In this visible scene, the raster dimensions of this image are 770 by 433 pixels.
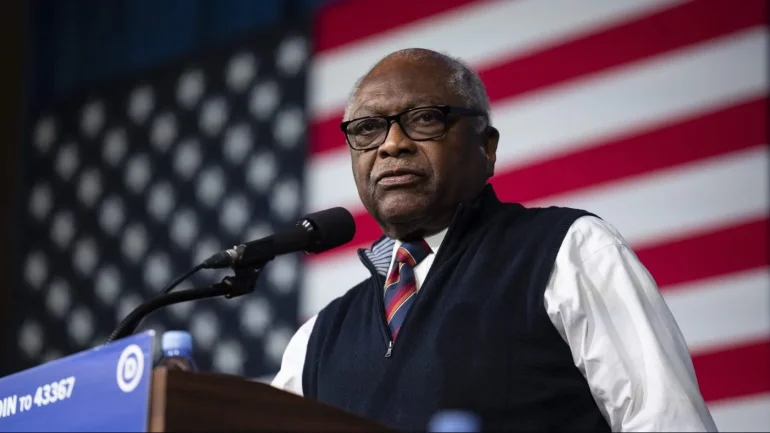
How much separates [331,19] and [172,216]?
3.42ft

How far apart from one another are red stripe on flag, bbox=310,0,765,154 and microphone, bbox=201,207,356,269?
1831 millimetres

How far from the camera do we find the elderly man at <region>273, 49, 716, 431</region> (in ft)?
5.23

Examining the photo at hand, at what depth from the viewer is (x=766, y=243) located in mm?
2951

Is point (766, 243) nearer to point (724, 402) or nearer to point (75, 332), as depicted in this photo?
point (724, 402)

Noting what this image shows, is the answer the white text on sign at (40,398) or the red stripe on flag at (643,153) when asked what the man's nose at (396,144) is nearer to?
the white text on sign at (40,398)

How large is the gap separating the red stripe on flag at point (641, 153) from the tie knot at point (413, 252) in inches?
54.3

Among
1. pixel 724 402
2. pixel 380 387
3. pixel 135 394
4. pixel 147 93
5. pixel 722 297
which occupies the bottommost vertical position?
pixel 724 402

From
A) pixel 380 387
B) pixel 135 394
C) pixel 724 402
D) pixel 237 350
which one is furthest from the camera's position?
pixel 237 350

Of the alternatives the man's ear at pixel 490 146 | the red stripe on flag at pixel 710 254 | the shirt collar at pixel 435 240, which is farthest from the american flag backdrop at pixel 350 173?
the shirt collar at pixel 435 240

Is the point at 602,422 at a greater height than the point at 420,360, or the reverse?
the point at 420,360

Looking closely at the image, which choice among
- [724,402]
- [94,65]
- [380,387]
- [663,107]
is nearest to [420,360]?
[380,387]

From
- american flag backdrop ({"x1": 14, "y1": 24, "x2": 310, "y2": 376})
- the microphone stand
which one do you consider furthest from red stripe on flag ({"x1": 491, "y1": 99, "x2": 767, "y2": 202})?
the microphone stand

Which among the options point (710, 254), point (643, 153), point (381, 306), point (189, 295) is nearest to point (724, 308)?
point (710, 254)

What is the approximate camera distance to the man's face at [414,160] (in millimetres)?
1977
